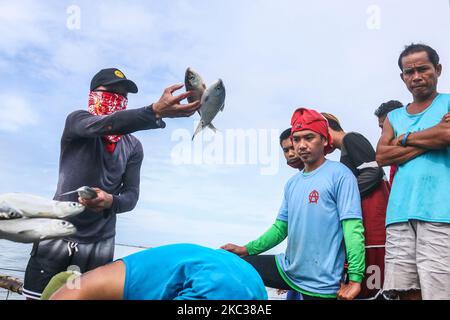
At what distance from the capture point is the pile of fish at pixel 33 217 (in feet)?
8.25

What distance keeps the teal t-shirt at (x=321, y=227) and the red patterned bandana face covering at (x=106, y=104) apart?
98cm

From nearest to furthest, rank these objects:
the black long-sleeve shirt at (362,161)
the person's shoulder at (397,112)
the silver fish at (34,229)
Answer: the person's shoulder at (397,112) → the black long-sleeve shirt at (362,161) → the silver fish at (34,229)

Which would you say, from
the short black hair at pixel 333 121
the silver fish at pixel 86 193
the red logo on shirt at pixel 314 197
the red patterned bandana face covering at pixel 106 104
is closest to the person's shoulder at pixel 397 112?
the short black hair at pixel 333 121

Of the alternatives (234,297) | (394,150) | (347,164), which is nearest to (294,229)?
(347,164)

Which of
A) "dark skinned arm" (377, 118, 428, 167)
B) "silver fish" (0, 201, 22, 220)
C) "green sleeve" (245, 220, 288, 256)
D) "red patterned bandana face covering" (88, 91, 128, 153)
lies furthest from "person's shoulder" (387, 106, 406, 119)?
"silver fish" (0, 201, 22, 220)

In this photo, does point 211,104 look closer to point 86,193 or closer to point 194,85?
point 194,85

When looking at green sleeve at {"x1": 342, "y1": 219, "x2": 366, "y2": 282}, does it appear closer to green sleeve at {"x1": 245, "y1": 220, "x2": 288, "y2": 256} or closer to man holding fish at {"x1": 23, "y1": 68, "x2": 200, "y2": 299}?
green sleeve at {"x1": 245, "y1": 220, "x2": 288, "y2": 256}

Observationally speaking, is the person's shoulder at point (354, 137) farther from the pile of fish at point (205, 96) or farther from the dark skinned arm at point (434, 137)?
the pile of fish at point (205, 96)

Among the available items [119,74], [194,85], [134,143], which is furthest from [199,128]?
[119,74]

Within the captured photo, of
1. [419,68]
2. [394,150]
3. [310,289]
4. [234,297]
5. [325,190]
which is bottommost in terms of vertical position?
[310,289]

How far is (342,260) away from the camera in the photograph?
2.33 metres

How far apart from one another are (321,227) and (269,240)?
31 cm
